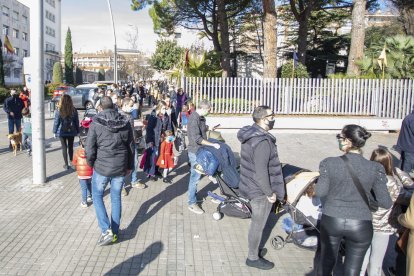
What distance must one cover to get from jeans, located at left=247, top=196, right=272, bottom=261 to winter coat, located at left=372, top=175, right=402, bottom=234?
108 centimetres

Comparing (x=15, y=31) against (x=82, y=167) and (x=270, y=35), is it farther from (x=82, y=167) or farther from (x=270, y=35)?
(x=82, y=167)

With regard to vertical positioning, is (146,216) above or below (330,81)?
below

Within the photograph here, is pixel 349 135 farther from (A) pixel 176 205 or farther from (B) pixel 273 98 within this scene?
(B) pixel 273 98

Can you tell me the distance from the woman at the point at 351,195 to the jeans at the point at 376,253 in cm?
57

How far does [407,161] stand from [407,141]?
1.28ft

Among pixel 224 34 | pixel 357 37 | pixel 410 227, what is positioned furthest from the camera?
pixel 224 34

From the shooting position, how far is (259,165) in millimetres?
4133

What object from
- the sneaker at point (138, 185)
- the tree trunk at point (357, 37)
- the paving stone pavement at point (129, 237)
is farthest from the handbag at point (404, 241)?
the tree trunk at point (357, 37)

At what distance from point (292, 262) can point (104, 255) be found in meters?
2.19

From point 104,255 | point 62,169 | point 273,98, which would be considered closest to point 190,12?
point 273,98

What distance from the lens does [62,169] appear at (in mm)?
8922

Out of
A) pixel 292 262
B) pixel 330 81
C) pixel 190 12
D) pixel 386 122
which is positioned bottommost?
pixel 292 262

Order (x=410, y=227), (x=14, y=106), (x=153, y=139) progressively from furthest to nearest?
1. (x=14, y=106)
2. (x=153, y=139)
3. (x=410, y=227)

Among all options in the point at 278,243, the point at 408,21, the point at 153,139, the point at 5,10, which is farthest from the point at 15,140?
the point at 5,10
